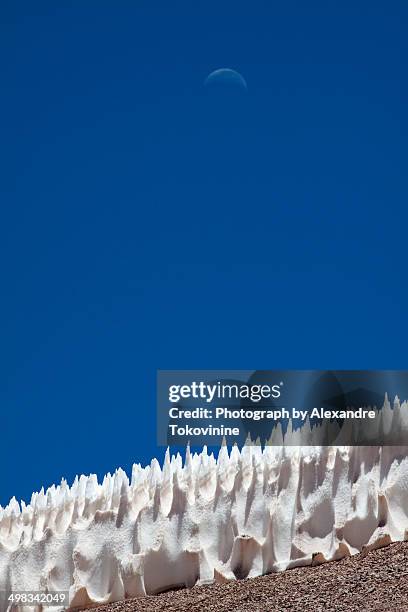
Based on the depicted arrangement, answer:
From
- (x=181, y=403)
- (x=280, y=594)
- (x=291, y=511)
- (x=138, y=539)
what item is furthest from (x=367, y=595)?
(x=181, y=403)

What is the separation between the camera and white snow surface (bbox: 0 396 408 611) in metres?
12.0

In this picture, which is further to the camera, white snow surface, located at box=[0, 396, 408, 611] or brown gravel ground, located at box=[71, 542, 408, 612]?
white snow surface, located at box=[0, 396, 408, 611]

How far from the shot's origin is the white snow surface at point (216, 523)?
12.0 metres

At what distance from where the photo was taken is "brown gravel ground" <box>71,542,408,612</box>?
10.2m

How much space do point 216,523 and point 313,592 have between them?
6.31ft

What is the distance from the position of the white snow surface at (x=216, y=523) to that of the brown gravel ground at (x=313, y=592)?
0.84 ft

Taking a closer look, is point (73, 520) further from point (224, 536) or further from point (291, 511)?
point (291, 511)

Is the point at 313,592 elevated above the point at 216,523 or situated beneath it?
situated beneath

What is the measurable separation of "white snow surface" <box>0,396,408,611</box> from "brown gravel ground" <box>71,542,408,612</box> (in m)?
0.25

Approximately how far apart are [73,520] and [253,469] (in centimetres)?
250

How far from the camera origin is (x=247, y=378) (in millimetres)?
13336

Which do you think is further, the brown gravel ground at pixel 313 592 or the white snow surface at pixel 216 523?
the white snow surface at pixel 216 523

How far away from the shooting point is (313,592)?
1063cm

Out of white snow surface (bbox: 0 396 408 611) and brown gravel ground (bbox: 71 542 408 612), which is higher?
white snow surface (bbox: 0 396 408 611)
